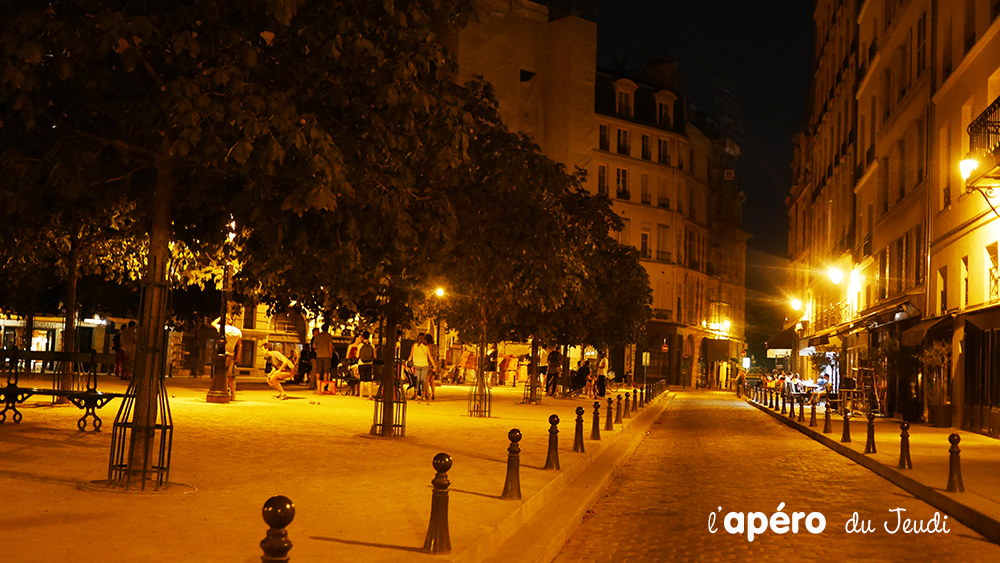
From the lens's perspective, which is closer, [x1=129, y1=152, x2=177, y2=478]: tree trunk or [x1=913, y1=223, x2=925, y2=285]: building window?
[x1=129, y1=152, x2=177, y2=478]: tree trunk

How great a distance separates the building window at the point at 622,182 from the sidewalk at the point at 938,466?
48001 millimetres

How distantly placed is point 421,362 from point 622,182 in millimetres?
48040

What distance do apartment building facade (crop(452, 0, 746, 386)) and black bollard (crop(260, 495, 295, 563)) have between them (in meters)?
49.8

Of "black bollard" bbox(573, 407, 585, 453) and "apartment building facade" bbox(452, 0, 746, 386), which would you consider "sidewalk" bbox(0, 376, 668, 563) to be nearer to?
"black bollard" bbox(573, 407, 585, 453)

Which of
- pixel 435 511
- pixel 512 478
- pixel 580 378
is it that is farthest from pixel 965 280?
pixel 435 511

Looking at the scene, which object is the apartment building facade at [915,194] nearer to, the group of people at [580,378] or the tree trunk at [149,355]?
the group of people at [580,378]

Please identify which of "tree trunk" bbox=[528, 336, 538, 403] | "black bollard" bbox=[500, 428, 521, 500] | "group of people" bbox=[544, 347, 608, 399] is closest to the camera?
"black bollard" bbox=[500, 428, 521, 500]

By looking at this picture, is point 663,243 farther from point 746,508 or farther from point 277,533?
point 277,533

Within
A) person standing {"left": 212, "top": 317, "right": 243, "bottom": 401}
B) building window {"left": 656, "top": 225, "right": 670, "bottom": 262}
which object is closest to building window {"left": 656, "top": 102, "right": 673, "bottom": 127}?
building window {"left": 656, "top": 225, "right": 670, "bottom": 262}

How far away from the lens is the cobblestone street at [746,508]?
28.4ft

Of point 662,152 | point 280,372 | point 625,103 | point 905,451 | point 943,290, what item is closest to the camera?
point 905,451

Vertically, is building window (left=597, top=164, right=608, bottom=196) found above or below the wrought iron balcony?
above

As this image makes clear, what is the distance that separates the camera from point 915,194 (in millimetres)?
29609

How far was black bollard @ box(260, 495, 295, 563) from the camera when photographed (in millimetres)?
4594
